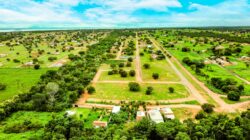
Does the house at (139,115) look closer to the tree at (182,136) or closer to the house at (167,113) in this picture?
the house at (167,113)

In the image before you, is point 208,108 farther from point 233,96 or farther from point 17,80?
point 17,80

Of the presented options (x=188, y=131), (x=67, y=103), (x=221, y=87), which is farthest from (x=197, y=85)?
(x=67, y=103)

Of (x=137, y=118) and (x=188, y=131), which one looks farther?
(x=137, y=118)

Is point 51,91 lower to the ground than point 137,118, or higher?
higher

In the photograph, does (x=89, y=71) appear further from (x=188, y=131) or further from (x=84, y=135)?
(x=188, y=131)

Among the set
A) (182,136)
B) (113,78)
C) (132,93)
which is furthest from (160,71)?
(182,136)

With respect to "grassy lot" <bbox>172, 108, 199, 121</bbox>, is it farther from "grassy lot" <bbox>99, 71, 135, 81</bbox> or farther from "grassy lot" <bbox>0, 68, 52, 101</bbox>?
"grassy lot" <bbox>0, 68, 52, 101</bbox>
